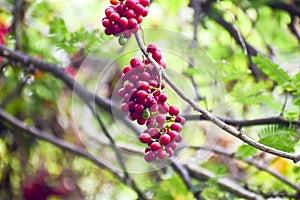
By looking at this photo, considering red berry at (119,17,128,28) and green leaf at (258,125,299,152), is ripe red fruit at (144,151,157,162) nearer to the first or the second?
red berry at (119,17,128,28)

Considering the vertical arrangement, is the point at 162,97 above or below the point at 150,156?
above

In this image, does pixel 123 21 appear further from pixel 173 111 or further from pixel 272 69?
pixel 272 69

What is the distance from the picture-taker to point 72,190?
2.32 meters

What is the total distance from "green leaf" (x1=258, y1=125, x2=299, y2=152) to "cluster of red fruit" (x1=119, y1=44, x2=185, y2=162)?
0.40m

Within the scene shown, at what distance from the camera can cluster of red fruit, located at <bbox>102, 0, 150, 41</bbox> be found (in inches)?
34.1

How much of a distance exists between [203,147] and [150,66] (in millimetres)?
339

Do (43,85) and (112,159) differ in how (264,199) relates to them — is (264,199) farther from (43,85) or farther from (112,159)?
(43,85)

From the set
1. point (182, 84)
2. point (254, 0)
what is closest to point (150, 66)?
point (182, 84)

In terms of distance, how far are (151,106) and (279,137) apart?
1.71 feet

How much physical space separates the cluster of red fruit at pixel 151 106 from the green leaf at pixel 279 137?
1.30 feet

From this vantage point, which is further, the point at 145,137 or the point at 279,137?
the point at 279,137

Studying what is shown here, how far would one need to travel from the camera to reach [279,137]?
4.24ft

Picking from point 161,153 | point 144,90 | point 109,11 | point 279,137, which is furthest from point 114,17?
point 279,137

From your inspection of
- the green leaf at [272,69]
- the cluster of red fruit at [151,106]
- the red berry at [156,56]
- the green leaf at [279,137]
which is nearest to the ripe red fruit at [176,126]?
the cluster of red fruit at [151,106]
